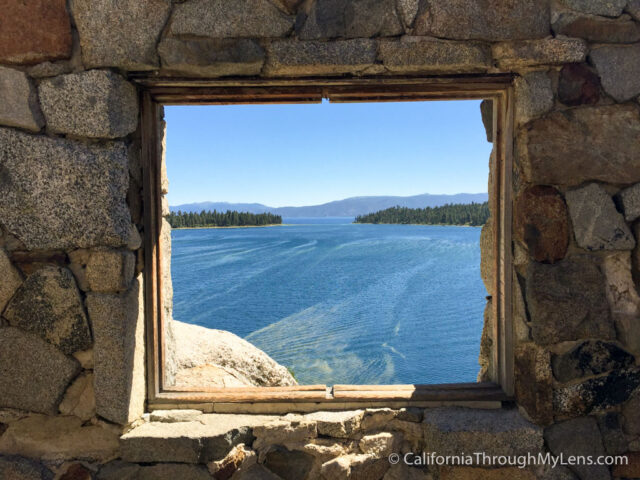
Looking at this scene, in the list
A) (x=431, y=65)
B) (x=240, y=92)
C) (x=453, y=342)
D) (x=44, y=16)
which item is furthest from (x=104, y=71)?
(x=453, y=342)

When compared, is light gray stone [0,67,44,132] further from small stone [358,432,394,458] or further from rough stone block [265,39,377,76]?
small stone [358,432,394,458]

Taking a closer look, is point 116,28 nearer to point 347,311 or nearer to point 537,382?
point 537,382

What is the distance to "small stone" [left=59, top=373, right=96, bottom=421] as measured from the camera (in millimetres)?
1958

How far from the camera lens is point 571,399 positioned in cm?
202

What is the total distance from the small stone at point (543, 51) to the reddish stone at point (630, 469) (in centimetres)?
186

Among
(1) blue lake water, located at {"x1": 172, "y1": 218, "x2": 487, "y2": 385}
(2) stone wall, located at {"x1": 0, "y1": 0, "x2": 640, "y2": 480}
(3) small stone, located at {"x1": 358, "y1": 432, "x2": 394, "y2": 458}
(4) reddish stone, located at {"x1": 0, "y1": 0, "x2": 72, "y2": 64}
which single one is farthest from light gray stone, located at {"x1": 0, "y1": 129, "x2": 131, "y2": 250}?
(1) blue lake water, located at {"x1": 172, "y1": 218, "x2": 487, "y2": 385}

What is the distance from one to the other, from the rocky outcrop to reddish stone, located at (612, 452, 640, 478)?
2.09 metres

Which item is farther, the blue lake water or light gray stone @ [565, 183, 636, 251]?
the blue lake water

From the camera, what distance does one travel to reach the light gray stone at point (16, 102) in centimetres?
184

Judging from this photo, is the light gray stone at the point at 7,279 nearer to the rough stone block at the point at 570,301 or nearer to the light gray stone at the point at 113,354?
the light gray stone at the point at 113,354

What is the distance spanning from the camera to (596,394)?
201 cm

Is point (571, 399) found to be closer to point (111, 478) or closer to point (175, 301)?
point (111, 478)

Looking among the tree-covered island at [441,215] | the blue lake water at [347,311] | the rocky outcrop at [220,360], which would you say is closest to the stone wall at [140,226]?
the rocky outcrop at [220,360]

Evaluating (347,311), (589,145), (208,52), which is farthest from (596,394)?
(347,311)
